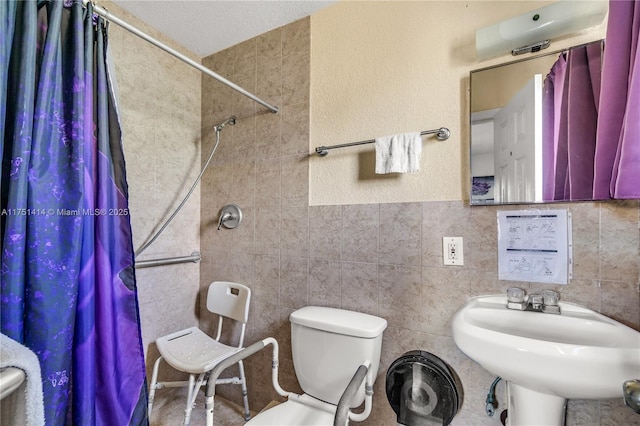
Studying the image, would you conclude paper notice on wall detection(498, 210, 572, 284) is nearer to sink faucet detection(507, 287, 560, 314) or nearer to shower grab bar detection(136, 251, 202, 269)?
sink faucet detection(507, 287, 560, 314)

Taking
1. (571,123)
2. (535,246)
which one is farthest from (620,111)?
(535,246)

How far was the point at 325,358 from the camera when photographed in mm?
1197

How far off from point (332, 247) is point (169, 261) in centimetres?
100

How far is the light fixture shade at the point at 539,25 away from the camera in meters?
0.94

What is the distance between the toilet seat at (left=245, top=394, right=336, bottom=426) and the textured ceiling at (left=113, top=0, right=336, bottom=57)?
193 cm

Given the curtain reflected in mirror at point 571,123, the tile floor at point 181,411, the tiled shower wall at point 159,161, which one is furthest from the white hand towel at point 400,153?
the tile floor at point 181,411

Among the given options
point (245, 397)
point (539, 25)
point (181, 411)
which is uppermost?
point (539, 25)

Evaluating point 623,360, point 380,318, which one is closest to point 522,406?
point 623,360

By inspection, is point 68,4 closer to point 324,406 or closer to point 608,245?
point 324,406

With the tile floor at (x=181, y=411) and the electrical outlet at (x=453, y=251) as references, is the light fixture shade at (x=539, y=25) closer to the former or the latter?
the electrical outlet at (x=453, y=251)

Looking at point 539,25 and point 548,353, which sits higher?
point 539,25

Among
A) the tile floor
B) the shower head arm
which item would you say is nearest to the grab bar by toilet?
the tile floor

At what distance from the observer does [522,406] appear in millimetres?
893

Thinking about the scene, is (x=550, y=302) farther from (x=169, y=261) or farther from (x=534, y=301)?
(x=169, y=261)
